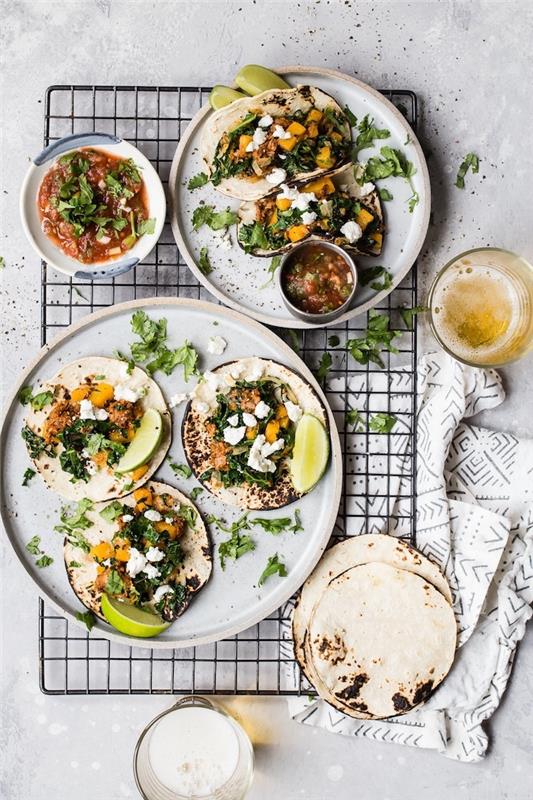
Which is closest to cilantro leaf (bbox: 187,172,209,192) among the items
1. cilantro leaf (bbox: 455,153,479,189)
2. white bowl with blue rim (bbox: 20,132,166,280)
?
white bowl with blue rim (bbox: 20,132,166,280)

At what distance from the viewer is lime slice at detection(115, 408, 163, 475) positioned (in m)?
3.89

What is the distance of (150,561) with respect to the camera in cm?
387

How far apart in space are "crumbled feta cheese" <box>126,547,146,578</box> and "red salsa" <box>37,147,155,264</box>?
1.43 m

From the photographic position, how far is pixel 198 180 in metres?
4.00

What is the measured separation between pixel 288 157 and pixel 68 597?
241 cm

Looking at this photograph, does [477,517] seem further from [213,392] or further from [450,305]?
[213,392]

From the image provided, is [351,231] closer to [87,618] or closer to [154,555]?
[154,555]

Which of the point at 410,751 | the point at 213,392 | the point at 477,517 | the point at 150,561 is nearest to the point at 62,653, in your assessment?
the point at 150,561

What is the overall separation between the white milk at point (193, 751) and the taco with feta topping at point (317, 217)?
2.33 m

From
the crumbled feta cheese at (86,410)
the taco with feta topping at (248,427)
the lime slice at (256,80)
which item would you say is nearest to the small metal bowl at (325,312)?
the taco with feta topping at (248,427)

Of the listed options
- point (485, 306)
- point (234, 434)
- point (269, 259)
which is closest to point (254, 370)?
point (234, 434)

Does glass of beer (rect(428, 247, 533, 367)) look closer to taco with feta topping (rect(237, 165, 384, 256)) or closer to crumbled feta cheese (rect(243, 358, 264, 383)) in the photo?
taco with feta topping (rect(237, 165, 384, 256))

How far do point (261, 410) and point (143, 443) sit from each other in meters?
0.60

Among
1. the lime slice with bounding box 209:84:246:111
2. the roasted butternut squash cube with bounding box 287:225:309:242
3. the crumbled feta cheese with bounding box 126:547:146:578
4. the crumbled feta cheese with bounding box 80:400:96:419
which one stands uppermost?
A: the lime slice with bounding box 209:84:246:111
